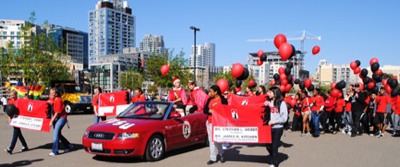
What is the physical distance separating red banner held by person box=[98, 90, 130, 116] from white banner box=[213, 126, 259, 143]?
5457 mm

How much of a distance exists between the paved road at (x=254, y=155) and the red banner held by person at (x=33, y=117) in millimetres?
692

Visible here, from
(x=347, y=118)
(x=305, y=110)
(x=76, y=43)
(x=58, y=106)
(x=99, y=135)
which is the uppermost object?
(x=76, y=43)

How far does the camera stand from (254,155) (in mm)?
9633

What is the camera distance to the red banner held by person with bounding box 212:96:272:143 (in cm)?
791

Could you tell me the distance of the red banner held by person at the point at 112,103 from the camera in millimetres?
12411

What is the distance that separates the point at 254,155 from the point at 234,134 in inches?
70.9

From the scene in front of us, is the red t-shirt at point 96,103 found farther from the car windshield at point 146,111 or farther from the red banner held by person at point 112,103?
the car windshield at point 146,111

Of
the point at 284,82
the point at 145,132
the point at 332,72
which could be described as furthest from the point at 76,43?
the point at 145,132

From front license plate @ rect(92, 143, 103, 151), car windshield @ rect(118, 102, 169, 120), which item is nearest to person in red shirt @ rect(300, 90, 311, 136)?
car windshield @ rect(118, 102, 169, 120)

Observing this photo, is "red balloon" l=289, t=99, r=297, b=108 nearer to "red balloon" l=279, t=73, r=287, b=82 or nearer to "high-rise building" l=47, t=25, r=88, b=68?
"red balloon" l=279, t=73, r=287, b=82

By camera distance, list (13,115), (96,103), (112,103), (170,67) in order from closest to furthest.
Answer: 1. (13,115)
2. (96,103)
3. (112,103)
4. (170,67)

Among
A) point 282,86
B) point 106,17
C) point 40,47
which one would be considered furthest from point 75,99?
point 106,17

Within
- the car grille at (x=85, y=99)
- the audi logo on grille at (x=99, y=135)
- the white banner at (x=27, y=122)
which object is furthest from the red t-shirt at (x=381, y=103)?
the car grille at (x=85, y=99)

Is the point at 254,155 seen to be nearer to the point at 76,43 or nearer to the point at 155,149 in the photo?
the point at 155,149
